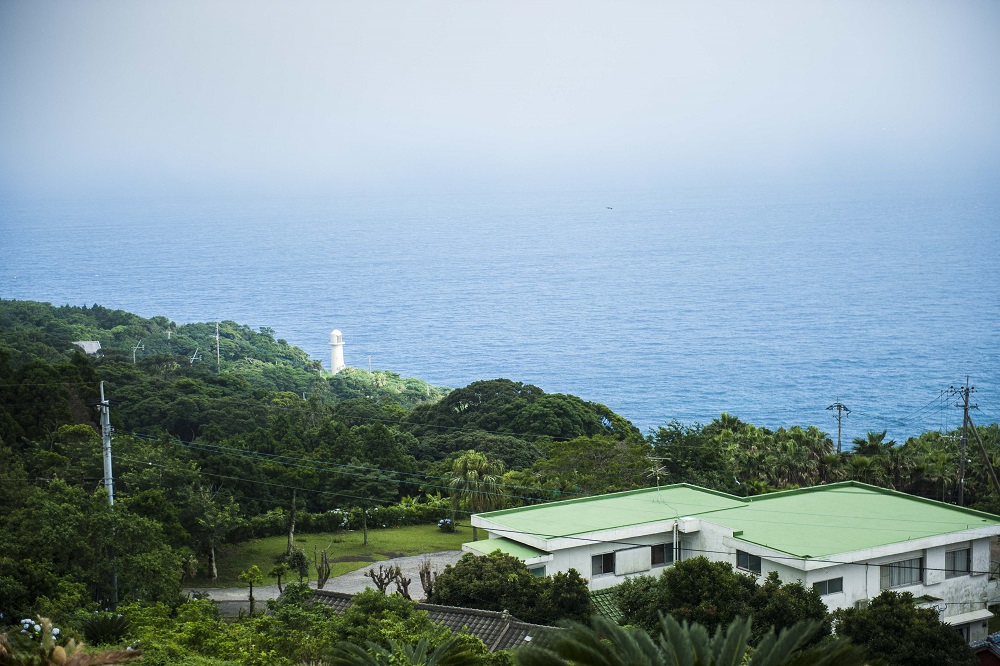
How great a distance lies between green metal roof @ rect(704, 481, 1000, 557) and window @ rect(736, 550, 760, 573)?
43cm

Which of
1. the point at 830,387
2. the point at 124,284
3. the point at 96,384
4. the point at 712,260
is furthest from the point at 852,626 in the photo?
the point at 124,284

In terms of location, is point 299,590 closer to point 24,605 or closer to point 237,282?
point 24,605

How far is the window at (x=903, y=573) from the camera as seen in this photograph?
2738 cm

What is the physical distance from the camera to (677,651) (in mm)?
13078

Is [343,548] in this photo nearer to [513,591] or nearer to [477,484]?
[477,484]

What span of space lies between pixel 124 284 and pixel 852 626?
567ft

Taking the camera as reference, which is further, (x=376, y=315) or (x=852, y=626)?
(x=376, y=315)

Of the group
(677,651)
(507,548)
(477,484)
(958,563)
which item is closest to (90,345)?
(477,484)

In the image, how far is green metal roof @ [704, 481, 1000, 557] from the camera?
90.8ft

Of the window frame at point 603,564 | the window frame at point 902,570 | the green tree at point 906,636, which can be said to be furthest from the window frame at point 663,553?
the green tree at point 906,636

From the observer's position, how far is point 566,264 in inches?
7475

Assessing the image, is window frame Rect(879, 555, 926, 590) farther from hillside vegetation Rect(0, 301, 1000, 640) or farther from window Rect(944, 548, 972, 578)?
hillside vegetation Rect(0, 301, 1000, 640)

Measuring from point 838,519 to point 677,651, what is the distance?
742 inches

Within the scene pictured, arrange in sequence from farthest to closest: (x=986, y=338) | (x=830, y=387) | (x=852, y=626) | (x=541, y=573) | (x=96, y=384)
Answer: (x=986, y=338)
(x=830, y=387)
(x=96, y=384)
(x=541, y=573)
(x=852, y=626)
